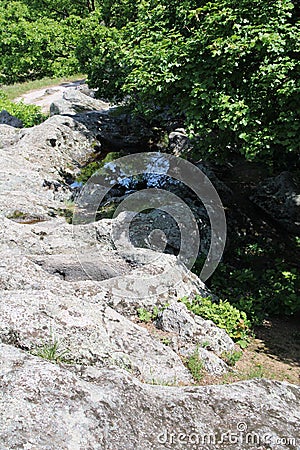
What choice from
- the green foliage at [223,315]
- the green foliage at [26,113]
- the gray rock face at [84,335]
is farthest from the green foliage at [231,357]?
the green foliage at [26,113]

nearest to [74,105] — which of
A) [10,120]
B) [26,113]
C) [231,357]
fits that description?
[26,113]

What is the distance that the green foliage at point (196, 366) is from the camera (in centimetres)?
619

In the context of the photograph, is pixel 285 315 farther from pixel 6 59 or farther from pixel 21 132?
pixel 6 59

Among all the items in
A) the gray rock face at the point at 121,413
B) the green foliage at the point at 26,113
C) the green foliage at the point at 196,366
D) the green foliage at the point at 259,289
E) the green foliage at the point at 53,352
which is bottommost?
the green foliage at the point at 196,366

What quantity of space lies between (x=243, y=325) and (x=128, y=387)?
484cm

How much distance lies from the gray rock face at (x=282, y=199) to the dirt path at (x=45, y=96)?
1616 centimetres

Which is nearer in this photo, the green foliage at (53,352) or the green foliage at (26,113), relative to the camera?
the green foliage at (53,352)

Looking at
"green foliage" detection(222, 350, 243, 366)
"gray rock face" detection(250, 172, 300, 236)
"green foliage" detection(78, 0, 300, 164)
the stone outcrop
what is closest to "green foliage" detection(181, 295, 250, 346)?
"green foliage" detection(222, 350, 243, 366)

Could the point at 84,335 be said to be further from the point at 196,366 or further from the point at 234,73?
the point at 234,73

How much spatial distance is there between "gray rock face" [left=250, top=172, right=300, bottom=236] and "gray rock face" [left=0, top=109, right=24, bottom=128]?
12271mm

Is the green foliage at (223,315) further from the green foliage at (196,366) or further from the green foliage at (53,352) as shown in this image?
the green foliage at (53,352)

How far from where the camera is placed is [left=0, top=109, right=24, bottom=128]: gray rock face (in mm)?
21047

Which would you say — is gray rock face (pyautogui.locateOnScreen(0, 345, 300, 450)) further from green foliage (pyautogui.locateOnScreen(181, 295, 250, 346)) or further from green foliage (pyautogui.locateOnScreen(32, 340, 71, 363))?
green foliage (pyautogui.locateOnScreen(181, 295, 250, 346))

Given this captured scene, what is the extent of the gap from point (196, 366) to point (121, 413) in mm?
2969
